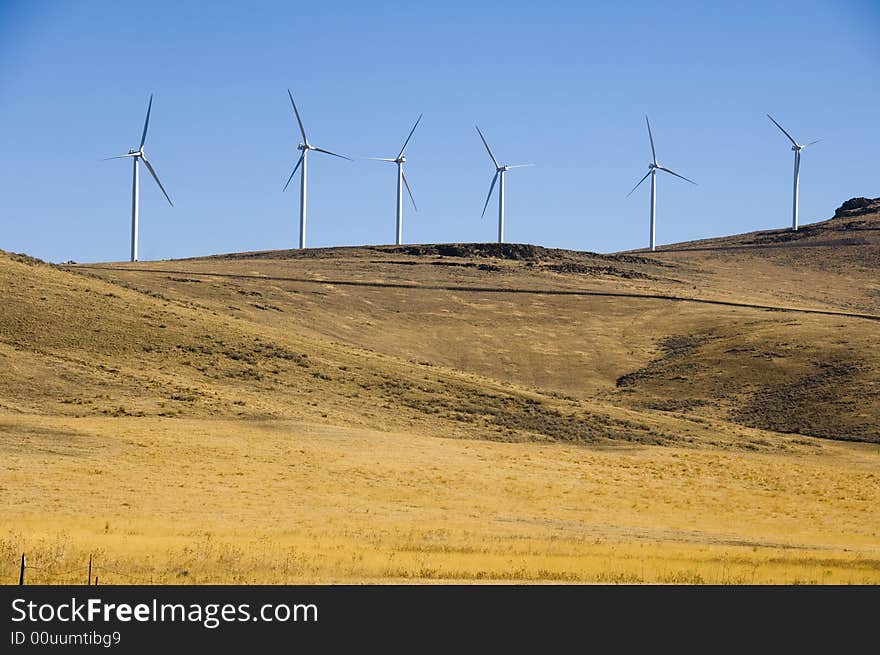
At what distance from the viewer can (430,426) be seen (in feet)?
210

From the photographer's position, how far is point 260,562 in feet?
84.1

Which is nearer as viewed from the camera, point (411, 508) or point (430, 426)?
point (411, 508)

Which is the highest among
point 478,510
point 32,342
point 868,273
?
point 868,273

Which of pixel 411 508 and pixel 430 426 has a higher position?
pixel 430 426

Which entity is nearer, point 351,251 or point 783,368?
point 783,368

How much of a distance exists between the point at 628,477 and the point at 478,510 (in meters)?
12.8

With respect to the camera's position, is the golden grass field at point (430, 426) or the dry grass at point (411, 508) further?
the golden grass field at point (430, 426)

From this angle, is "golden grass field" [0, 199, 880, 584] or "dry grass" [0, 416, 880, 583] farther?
"golden grass field" [0, 199, 880, 584]

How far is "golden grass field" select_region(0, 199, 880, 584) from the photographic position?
97.2 ft

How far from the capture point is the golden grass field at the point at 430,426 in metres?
29.6

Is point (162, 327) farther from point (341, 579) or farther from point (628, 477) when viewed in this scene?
point (341, 579)
